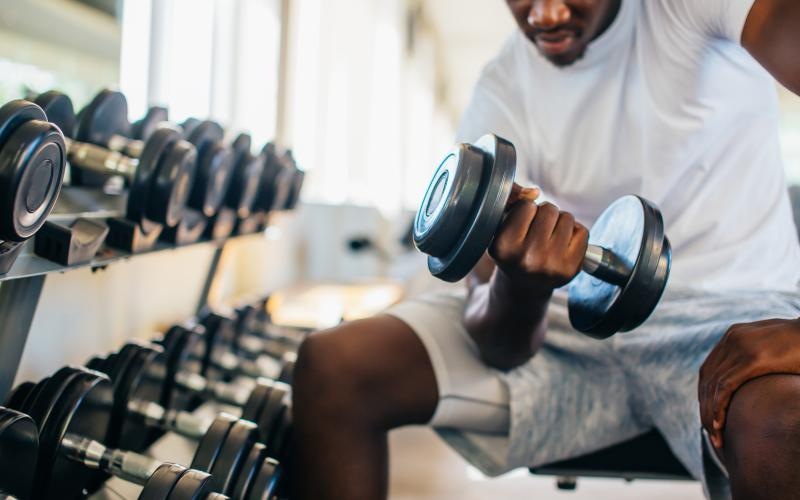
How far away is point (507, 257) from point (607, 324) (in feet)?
0.51

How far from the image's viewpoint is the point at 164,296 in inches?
82.4

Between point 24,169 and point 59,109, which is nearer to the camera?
point 24,169

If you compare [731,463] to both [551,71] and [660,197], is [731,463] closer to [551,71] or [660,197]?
[660,197]

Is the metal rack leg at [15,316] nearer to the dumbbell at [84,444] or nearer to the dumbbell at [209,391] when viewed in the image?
the dumbbell at [84,444]

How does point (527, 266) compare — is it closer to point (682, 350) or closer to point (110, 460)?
point (682, 350)

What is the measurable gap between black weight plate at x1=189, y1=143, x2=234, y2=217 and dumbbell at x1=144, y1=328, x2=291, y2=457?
278 mm

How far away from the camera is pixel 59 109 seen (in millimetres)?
1135

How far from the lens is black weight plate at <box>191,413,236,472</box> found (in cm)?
99

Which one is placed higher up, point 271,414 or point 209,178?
point 209,178

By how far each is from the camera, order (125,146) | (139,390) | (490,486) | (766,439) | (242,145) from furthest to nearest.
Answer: (490,486), (242,145), (125,146), (139,390), (766,439)

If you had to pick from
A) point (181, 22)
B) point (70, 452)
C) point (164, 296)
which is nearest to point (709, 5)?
point (70, 452)

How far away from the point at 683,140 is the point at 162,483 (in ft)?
2.75

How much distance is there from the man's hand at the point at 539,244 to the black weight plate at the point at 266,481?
0.45 meters

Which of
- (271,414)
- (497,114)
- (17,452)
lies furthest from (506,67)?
(17,452)
